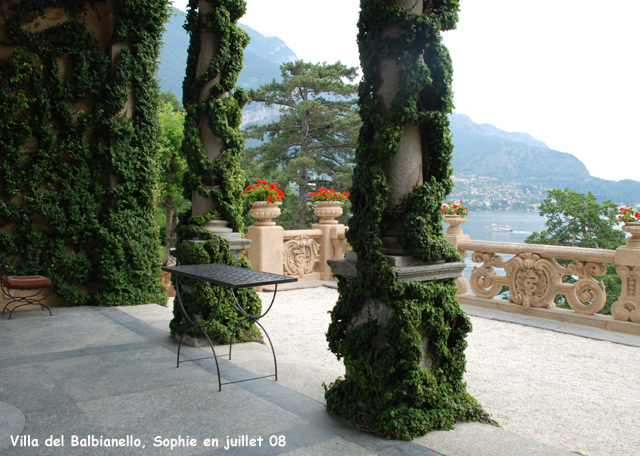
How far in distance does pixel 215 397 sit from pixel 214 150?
2.78 metres

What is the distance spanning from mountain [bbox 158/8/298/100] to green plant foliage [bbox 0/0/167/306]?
162 feet

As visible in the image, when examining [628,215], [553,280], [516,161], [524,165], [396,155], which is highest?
[516,161]

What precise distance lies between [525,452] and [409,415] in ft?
2.10

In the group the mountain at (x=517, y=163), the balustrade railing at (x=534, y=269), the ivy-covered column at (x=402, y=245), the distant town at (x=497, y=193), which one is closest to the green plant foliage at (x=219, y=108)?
the ivy-covered column at (x=402, y=245)

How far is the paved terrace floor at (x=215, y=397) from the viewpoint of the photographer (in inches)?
112

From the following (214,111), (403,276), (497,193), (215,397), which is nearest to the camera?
(403,276)

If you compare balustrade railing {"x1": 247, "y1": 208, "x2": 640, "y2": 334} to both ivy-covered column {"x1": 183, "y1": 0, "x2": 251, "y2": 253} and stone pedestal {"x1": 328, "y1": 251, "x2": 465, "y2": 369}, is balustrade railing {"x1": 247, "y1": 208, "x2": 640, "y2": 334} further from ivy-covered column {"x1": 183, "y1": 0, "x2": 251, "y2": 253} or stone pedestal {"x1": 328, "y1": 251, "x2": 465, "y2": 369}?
stone pedestal {"x1": 328, "y1": 251, "x2": 465, "y2": 369}

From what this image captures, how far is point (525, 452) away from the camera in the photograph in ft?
8.66

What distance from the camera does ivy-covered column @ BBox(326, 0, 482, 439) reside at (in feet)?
9.93

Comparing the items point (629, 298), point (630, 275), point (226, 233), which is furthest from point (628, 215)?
point (226, 233)

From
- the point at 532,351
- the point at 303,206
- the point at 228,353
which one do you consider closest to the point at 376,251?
the point at 228,353

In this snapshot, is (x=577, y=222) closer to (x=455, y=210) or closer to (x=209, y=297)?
→ (x=455, y=210)

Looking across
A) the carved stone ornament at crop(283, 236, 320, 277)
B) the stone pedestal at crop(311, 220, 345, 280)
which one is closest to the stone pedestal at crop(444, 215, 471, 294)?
the stone pedestal at crop(311, 220, 345, 280)

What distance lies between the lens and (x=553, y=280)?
734 cm
